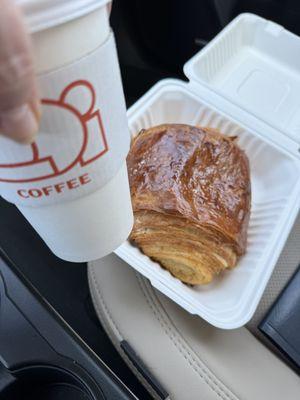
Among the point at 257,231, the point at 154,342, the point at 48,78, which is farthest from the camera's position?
the point at 257,231

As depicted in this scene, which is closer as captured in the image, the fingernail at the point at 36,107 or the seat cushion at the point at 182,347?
the fingernail at the point at 36,107

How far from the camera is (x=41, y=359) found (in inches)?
25.5

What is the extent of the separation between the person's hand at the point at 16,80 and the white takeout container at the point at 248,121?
0.61 meters

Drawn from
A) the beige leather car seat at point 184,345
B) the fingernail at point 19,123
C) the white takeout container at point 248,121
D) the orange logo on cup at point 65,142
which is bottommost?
the beige leather car seat at point 184,345

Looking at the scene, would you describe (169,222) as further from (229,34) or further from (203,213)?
(229,34)

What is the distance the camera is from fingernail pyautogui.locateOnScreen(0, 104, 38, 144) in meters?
0.27

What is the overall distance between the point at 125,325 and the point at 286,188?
55 centimetres

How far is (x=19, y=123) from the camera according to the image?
0.90 feet

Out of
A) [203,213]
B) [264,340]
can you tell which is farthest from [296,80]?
[264,340]

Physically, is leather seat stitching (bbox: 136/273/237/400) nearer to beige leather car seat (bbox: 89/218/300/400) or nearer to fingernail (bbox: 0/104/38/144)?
beige leather car seat (bbox: 89/218/300/400)

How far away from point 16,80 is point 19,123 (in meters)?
0.03

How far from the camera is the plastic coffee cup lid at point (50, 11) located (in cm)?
27

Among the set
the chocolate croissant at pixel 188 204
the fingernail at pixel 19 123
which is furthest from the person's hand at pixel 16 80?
the chocolate croissant at pixel 188 204

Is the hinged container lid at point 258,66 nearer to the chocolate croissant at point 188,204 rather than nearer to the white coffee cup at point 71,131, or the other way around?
the chocolate croissant at point 188,204
